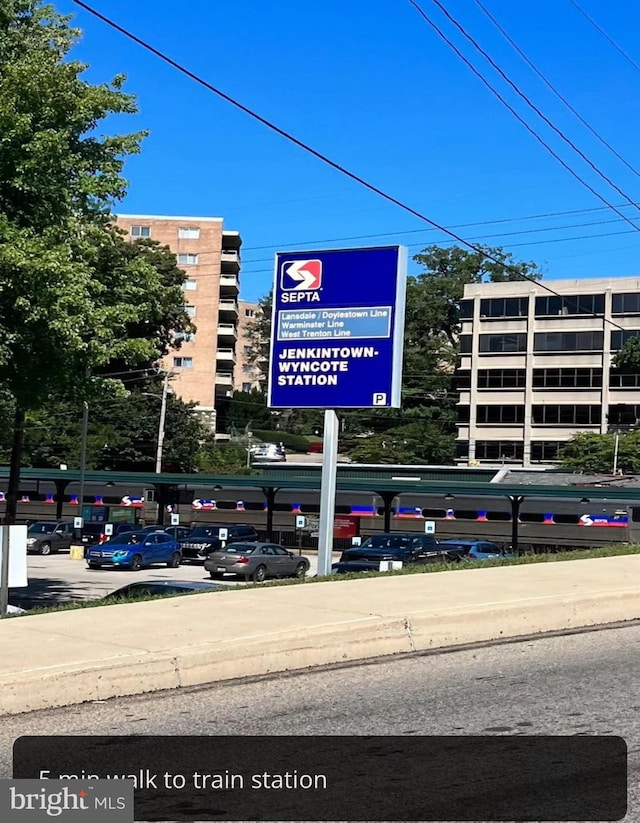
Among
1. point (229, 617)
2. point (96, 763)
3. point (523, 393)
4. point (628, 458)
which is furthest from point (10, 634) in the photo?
point (523, 393)

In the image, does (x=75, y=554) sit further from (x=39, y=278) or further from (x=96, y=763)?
(x=96, y=763)

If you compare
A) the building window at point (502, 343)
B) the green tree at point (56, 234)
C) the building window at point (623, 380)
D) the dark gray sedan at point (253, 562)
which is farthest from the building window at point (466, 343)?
the green tree at point (56, 234)

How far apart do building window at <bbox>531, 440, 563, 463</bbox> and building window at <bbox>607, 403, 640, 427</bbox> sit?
17.9 ft

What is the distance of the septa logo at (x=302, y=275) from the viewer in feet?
62.2

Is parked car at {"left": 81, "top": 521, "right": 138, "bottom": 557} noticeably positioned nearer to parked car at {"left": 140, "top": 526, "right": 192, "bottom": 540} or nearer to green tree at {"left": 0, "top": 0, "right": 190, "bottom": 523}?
parked car at {"left": 140, "top": 526, "right": 192, "bottom": 540}

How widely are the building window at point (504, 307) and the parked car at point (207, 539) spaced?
172 ft

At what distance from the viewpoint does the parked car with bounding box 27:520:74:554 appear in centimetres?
5033

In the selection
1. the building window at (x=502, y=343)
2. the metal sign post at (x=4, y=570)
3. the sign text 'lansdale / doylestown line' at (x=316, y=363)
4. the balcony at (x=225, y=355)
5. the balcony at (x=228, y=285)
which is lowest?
the metal sign post at (x=4, y=570)

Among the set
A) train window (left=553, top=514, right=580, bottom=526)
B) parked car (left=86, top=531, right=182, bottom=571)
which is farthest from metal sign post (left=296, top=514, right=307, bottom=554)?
train window (left=553, top=514, right=580, bottom=526)

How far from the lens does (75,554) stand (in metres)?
47.5

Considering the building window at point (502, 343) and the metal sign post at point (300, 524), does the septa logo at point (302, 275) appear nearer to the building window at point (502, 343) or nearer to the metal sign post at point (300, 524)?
the metal sign post at point (300, 524)

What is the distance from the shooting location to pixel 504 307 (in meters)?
95.8

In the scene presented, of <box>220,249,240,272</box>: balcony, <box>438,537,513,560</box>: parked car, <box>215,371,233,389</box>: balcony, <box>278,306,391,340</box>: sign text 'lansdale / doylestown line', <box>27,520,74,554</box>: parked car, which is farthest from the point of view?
<box>215,371,233,389</box>: balcony

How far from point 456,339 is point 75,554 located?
7797 cm
